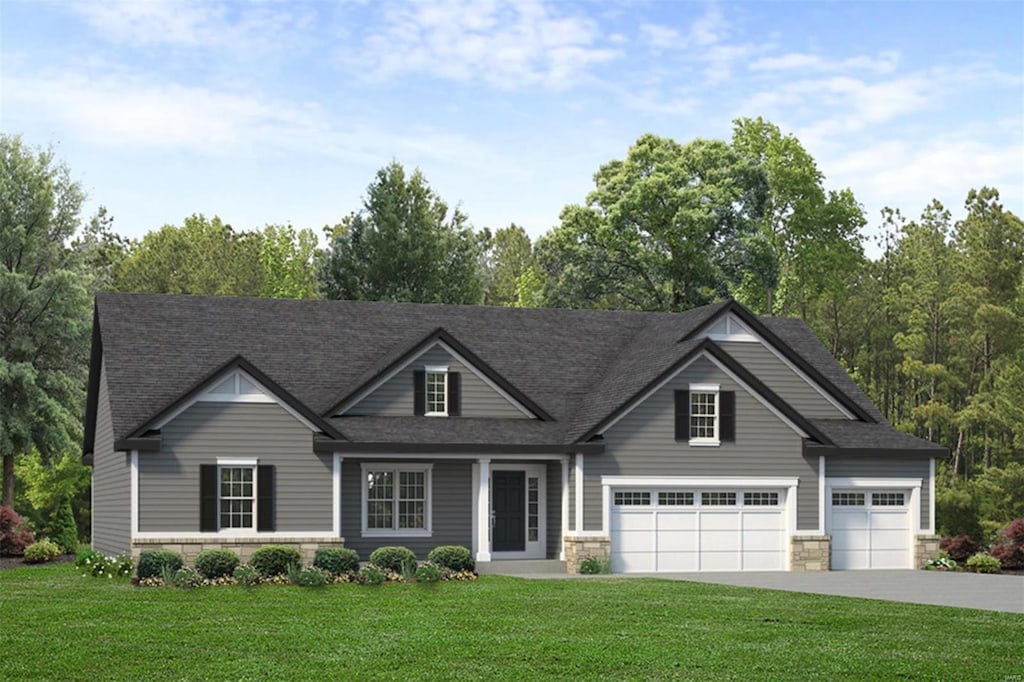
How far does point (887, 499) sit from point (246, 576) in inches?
674

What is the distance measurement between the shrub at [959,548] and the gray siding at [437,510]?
13008 mm

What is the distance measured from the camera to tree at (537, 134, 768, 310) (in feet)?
Result: 190

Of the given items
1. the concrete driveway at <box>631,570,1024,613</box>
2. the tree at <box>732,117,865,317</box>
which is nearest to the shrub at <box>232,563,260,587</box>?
the concrete driveway at <box>631,570,1024,613</box>

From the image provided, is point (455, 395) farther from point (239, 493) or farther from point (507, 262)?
point (507, 262)

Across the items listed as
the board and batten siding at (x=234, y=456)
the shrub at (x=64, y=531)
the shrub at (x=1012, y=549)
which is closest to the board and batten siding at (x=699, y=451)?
the shrub at (x=1012, y=549)

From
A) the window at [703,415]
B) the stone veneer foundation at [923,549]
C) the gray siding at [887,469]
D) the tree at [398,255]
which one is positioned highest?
the tree at [398,255]

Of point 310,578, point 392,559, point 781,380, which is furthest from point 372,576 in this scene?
point 781,380

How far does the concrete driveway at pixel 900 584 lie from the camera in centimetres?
2817

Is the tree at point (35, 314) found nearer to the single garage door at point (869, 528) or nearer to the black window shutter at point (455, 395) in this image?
the black window shutter at point (455, 395)

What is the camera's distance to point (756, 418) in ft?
121

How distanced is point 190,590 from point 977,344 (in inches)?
1743

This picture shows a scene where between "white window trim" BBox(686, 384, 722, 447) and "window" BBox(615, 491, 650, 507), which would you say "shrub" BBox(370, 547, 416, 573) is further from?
"white window trim" BBox(686, 384, 722, 447)

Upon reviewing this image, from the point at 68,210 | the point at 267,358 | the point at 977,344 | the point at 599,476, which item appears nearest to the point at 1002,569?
the point at 599,476

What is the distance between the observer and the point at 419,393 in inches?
1441
